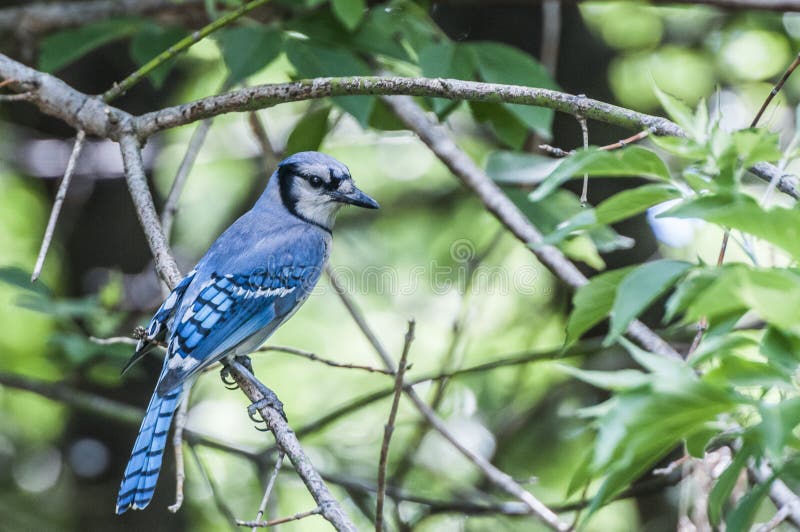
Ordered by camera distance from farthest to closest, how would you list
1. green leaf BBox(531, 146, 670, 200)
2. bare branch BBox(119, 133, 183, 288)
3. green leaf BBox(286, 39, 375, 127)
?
green leaf BBox(286, 39, 375, 127) → bare branch BBox(119, 133, 183, 288) → green leaf BBox(531, 146, 670, 200)

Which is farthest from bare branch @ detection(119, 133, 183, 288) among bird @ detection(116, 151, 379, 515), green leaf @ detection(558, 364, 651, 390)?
green leaf @ detection(558, 364, 651, 390)

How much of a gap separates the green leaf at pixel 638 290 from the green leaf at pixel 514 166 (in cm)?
185

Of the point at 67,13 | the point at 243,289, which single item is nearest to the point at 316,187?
the point at 243,289

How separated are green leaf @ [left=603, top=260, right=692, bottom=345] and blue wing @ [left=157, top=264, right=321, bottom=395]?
5.41ft

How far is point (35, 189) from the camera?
4445 mm

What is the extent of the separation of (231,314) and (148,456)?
0.55 m

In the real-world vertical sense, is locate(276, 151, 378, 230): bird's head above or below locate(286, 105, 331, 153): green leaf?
below

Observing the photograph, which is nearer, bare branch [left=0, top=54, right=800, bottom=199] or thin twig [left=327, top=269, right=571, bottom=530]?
bare branch [left=0, top=54, right=800, bottom=199]

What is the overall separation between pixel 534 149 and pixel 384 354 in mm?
1308

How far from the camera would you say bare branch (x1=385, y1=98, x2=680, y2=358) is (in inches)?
111

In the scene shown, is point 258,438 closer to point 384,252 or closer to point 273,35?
point 384,252

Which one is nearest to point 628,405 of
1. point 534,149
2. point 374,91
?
point 374,91

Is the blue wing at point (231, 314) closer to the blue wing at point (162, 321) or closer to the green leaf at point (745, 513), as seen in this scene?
the blue wing at point (162, 321)

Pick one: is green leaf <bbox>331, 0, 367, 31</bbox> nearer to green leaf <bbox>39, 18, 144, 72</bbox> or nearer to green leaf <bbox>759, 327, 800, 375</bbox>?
green leaf <bbox>39, 18, 144, 72</bbox>
